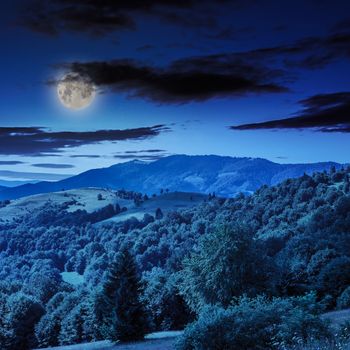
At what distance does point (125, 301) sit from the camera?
195 ft

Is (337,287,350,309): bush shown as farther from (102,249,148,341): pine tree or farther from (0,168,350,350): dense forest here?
(102,249,148,341): pine tree

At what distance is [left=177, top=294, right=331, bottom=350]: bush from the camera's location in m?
19.9

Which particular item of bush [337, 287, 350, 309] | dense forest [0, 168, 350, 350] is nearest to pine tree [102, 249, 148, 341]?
dense forest [0, 168, 350, 350]

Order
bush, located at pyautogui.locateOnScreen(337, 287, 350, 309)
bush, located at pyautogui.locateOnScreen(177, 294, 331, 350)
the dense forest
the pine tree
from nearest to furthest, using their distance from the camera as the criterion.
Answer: bush, located at pyautogui.locateOnScreen(177, 294, 331, 350) → the dense forest → bush, located at pyautogui.locateOnScreen(337, 287, 350, 309) → the pine tree

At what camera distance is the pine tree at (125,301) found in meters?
57.3

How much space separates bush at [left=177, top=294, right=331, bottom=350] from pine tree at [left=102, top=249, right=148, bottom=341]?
121 feet

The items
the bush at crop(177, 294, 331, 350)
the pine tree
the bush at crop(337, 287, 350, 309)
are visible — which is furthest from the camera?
the pine tree

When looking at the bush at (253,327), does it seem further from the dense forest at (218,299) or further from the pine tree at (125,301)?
the pine tree at (125,301)

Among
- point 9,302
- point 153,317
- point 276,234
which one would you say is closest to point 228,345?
point 153,317

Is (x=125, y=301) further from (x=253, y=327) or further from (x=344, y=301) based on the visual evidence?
(x=253, y=327)

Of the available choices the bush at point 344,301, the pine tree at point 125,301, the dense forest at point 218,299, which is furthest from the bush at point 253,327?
the pine tree at point 125,301

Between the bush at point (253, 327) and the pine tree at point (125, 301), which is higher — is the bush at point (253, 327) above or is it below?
above

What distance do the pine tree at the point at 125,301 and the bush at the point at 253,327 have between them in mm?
36917

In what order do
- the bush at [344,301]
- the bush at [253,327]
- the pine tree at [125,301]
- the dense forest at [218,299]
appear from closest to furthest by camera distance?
the bush at [253,327], the dense forest at [218,299], the bush at [344,301], the pine tree at [125,301]
